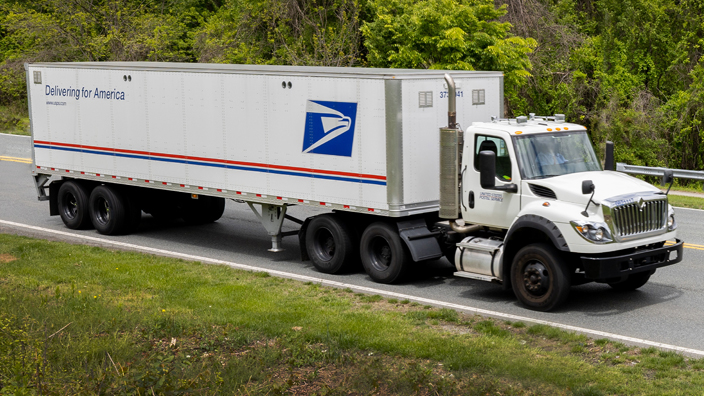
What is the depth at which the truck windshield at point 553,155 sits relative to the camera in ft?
37.8

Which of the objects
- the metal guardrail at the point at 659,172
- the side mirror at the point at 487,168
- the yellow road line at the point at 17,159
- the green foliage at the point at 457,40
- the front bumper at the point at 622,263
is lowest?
the front bumper at the point at 622,263

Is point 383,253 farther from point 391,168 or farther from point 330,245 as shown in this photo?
point 391,168

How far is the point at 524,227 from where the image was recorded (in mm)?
11062

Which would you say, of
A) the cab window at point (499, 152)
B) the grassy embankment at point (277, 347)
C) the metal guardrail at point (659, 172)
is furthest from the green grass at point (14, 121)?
the cab window at point (499, 152)

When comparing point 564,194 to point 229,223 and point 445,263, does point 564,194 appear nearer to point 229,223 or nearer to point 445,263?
point 445,263

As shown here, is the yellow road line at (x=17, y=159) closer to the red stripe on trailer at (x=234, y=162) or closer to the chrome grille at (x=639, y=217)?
the red stripe on trailer at (x=234, y=162)

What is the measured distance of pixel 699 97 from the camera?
28031mm

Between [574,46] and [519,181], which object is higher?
[574,46]

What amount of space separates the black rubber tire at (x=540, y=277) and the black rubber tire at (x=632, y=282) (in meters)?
1.29

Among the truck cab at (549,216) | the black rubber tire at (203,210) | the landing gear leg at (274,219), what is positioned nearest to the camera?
the truck cab at (549,216)

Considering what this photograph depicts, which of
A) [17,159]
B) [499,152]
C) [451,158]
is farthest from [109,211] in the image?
[17,159]

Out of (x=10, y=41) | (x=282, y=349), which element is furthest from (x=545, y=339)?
(x=10, y=41)

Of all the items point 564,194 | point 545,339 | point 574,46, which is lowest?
point 545,339

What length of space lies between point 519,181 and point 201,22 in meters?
31.7
